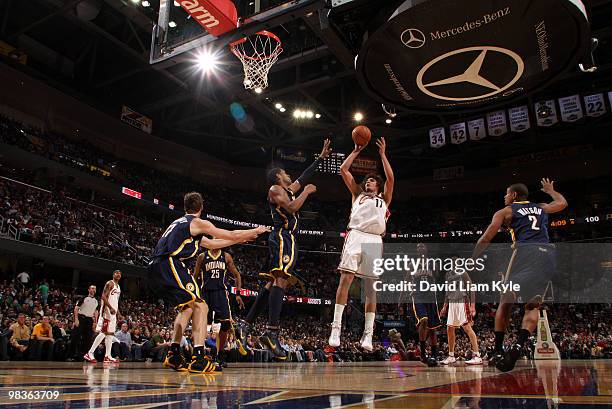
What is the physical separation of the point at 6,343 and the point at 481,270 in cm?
2197

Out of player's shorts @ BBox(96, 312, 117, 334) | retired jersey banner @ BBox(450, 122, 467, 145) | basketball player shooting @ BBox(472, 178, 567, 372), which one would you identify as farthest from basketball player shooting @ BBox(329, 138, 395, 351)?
retired jersey banner @ BBox(450, 122, 467, 145)

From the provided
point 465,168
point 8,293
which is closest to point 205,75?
point 8,293

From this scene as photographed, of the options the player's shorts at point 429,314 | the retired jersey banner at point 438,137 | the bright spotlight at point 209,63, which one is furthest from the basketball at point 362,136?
the retired jersey banner at point 438,137

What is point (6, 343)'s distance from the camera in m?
8.16

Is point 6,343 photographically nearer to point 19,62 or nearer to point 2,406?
point 2,406

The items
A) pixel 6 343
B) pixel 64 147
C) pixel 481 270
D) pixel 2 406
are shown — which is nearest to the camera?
pixel 2 406

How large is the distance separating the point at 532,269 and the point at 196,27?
289 inches

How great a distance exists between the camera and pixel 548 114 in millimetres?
19203

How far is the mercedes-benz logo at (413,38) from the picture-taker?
20.3 feet

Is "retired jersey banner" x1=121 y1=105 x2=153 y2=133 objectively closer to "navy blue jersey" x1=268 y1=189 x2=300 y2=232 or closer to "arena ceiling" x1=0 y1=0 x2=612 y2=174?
"arena ceiling" x1=0 y1=0 x2=612 y2=174

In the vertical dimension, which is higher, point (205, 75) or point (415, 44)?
point (205, 75)

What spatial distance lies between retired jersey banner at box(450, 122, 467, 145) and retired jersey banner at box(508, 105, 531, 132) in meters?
2.01

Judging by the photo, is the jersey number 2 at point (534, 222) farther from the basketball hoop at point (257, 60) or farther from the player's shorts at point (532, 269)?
the basketball hoop at point (257, 60)

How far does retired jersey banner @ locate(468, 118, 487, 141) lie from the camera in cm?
2089
